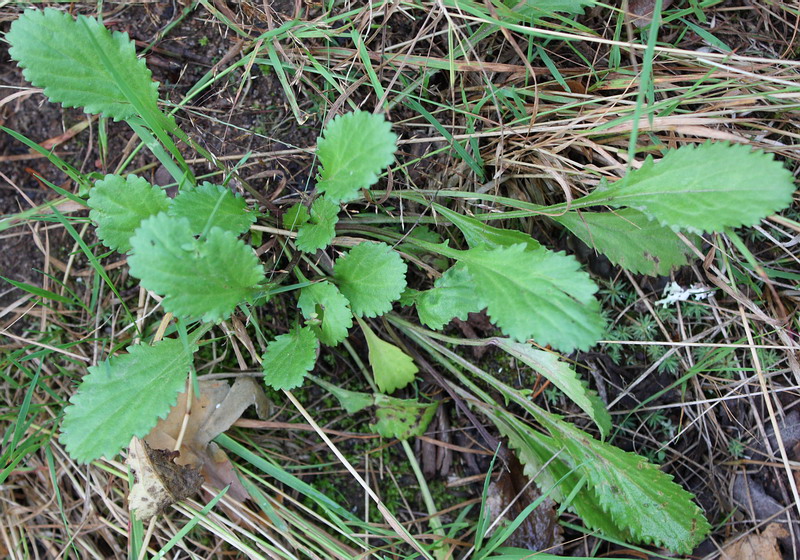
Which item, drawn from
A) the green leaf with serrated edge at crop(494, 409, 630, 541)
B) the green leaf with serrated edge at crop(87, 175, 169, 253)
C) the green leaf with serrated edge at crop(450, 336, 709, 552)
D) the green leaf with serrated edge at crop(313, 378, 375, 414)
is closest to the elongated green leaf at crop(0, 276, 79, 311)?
the green leaf with serrated edge at crop(87, 175, 169, 253)

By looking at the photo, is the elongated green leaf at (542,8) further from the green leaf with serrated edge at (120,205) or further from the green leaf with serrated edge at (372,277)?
the green leaf with serrated edge at (120,205)

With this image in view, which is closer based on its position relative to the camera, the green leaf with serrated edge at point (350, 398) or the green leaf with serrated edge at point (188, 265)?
the green leaf with serrated edge at point (188, 265)

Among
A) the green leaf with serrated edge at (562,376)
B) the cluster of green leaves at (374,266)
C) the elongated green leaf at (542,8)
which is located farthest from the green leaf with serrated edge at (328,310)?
the elongated green leaf at (542,8)

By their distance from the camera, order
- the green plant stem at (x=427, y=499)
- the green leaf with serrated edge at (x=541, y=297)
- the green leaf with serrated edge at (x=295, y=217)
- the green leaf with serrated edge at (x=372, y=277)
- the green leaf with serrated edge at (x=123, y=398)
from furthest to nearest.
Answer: the green plant stem at (x=427, y=499)
the green leaf with serrated edge at (x=295, y=217)
the green leaf with serrated edge at (x=372, y=277)
the green leaf with serrated edge at (x=123, y=398)
the green leaf with serrated edge at (x=541, y=297)

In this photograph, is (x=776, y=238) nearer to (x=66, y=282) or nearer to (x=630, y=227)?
(x=630, y=227)

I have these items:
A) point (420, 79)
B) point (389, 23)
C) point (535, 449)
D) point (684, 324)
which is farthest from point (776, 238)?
point (389, 23)

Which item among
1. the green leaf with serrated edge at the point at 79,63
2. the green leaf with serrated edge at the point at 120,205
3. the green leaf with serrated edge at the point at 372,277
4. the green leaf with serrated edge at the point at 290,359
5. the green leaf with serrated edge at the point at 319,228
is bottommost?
the green leaf with serrated edge at the point at 290,359
